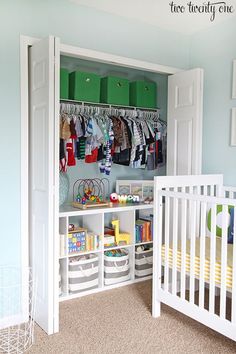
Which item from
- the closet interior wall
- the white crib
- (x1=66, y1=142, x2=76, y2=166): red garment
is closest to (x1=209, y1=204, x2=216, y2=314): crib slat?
the white crib

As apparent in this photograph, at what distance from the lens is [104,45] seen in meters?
2.97

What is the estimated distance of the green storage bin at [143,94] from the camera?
3.50 meters

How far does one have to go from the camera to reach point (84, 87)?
3.13 meters

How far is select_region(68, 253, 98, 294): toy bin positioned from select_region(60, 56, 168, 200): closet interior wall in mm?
658

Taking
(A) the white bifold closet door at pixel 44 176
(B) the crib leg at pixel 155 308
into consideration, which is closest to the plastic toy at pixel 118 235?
(B) the crib leg at pixel 155 308

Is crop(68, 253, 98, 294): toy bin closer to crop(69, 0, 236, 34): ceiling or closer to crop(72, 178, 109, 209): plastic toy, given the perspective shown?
crop(72, 178, 109, 209): plastic toy

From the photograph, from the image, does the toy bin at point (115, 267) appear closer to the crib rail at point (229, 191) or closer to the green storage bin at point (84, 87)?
the crib rail at point (229, 191)

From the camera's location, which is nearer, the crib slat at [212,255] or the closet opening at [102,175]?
the crib slat at [212,255]

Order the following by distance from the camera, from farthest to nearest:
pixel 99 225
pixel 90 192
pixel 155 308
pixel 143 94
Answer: pixel 143 94, pixel 90 192, pixel 99 225, pixel 155 308

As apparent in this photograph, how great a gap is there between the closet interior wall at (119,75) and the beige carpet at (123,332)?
43.4 inches

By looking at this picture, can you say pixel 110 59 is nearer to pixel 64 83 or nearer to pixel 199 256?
pixel 64 83

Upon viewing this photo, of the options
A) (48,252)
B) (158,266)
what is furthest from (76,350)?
(158,266)

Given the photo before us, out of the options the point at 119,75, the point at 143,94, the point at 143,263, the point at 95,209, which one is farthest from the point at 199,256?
the point at 119,75

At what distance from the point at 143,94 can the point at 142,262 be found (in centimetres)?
163
